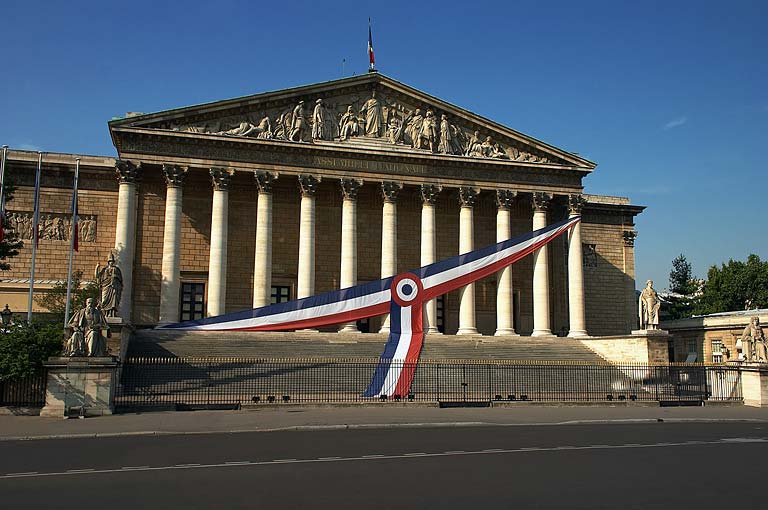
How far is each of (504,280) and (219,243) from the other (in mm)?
14742

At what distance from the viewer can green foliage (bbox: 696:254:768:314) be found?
61594 millimetres

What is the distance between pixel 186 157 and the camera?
3525 centimetres

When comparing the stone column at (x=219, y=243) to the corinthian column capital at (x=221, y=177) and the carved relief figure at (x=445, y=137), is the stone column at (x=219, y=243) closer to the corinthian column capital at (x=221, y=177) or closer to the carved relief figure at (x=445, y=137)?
the corinthian column capital at (x=221, y=177)

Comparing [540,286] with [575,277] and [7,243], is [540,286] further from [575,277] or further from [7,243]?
[7,243]

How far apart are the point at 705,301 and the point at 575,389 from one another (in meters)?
43.2

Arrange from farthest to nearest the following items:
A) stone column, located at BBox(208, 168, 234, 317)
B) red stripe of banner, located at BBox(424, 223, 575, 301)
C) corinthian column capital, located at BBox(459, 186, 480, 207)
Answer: corinthian column capital, located at BBox(459, 186, 480, 207) → stone column, located at BBox(208, 168, 234, 317) → red stripe of banner, located at BBox(424, 223, 575, 301)

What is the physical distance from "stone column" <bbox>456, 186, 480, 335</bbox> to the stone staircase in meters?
1.41

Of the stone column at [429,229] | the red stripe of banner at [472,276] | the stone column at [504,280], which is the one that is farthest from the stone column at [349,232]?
the stone column at [504,280]

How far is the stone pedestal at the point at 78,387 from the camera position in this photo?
19.5m

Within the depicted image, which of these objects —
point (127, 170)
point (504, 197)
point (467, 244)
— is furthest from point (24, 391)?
point (504, 197)

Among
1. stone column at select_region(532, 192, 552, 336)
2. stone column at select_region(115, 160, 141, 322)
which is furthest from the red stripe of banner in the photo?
stone column at select_region(115, 160, 141, 322)

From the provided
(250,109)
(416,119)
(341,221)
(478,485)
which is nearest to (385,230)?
(341,221)

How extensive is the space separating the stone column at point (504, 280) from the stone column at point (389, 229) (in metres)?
5.71

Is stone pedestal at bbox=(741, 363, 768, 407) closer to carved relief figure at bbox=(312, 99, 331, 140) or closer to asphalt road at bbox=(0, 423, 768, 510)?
asphalt road at bbox=(0, 423, 768, 510)
